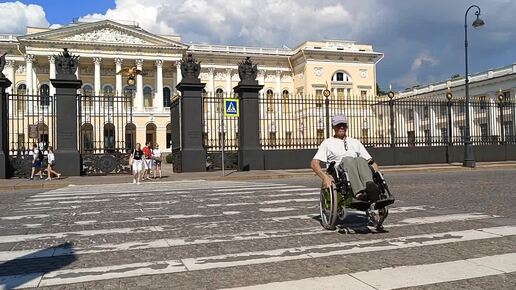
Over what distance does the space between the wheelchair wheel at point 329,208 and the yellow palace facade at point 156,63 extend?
186 feet

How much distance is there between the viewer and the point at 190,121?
2153 centimetres

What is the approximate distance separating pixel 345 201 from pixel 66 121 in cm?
1700

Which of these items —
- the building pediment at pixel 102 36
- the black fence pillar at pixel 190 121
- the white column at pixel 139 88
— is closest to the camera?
the black fence pillar at pixel 190 121

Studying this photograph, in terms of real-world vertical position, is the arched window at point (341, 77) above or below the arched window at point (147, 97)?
above

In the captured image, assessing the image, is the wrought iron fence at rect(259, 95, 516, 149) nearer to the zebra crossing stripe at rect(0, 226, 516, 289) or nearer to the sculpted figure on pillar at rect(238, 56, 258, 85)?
the sculpted figure on pillar at rect(238, 56, 258, 85)

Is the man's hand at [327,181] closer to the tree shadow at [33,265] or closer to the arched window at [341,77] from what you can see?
the tree shadow at [33,265]

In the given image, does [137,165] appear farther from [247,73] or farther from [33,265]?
[33,265]

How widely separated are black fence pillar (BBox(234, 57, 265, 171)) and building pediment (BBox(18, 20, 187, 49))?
52856 millimetres

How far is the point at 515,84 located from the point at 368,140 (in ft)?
113

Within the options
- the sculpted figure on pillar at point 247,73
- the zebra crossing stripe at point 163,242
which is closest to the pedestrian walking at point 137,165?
the sculpted figure on pillar at point 247,73

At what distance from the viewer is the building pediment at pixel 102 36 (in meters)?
66.9

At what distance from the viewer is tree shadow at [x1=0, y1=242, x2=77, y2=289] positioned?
4648 millimetres

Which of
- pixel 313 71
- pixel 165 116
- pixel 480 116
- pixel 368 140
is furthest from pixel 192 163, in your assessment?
pixel 313 71

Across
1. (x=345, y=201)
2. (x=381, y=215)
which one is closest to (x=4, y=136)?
(x=345, y=201)
